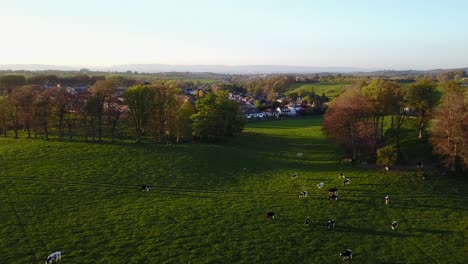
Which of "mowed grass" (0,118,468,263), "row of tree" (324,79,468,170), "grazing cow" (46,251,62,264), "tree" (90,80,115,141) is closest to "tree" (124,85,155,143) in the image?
"tree" (90,80,115,141)

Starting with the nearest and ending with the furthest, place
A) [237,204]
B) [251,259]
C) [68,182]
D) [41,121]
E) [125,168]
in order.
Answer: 1. [251,259]
2. [237,204]
3. [68,182]
4. [125,168]
5. [41,121]

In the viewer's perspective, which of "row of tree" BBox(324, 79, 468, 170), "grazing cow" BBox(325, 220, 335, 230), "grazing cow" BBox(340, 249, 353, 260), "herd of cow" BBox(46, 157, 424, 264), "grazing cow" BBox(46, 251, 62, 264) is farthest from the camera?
"row of tree" BBox(324, 79, 468, 170)

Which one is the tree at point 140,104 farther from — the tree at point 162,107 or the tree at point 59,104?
the tree at point 59,104

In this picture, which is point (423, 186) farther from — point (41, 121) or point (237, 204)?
point (41, 121)

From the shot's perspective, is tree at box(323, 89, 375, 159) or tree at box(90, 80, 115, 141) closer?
tree at box(323, 89, 375, 159)

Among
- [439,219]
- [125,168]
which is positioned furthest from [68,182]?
[439,219]

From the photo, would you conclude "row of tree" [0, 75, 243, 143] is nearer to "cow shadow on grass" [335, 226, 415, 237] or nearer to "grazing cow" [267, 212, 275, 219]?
"grazing cow" [267, 212, 275, 219]

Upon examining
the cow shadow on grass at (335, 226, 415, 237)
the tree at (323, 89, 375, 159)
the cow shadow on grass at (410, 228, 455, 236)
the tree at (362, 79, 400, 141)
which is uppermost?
the tree at (362, 79, 400, 141)
